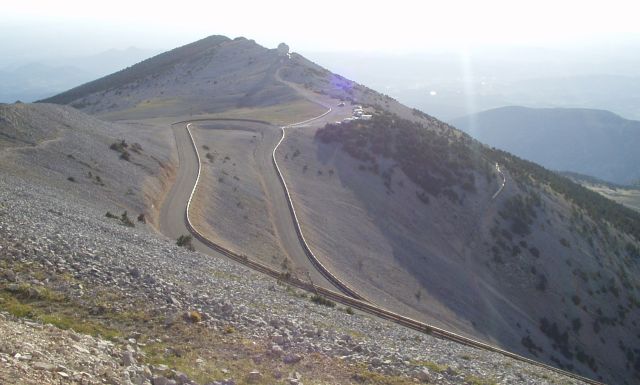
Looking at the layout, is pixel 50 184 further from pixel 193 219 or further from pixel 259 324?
pixel 259 324

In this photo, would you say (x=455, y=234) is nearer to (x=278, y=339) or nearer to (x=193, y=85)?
(x=278, y=339)

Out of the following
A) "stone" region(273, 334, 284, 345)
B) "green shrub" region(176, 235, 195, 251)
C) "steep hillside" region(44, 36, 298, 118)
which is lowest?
"stone" region(273, 334, 284, 345)

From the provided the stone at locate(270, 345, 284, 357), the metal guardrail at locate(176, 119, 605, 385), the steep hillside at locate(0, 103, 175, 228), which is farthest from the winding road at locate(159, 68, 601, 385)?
the stone at locate(270, 345, 284, 357)

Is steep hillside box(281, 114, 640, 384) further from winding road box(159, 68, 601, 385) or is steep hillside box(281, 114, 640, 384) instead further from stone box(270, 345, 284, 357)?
stone box(270, 345, 284, 357)

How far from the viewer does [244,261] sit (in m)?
30.8

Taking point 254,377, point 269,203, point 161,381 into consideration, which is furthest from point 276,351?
point 269,203

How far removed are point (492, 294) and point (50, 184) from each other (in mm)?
31190

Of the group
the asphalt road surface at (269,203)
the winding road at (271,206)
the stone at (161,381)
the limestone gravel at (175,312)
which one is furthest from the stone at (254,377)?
the winding road at (271,206)

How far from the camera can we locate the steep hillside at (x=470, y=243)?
127 ft

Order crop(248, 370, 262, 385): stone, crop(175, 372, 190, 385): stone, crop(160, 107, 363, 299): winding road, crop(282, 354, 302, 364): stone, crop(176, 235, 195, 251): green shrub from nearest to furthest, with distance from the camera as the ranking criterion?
1. crop(175, 372, 190, 385): stone
2. crop(248, 370, 262, 385): stone
3. crop(282, 354, 302, 364): stone
4. crop(176, 235, 195, 251): green shrub
5. crop(160, 107, 363, 299): winding road

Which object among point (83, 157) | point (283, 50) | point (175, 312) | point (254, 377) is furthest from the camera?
point (283, 50)

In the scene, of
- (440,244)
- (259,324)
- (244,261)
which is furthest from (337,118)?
(259,324)

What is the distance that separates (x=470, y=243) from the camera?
4872 cm

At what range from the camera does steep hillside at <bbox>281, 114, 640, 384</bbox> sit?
38812mm
